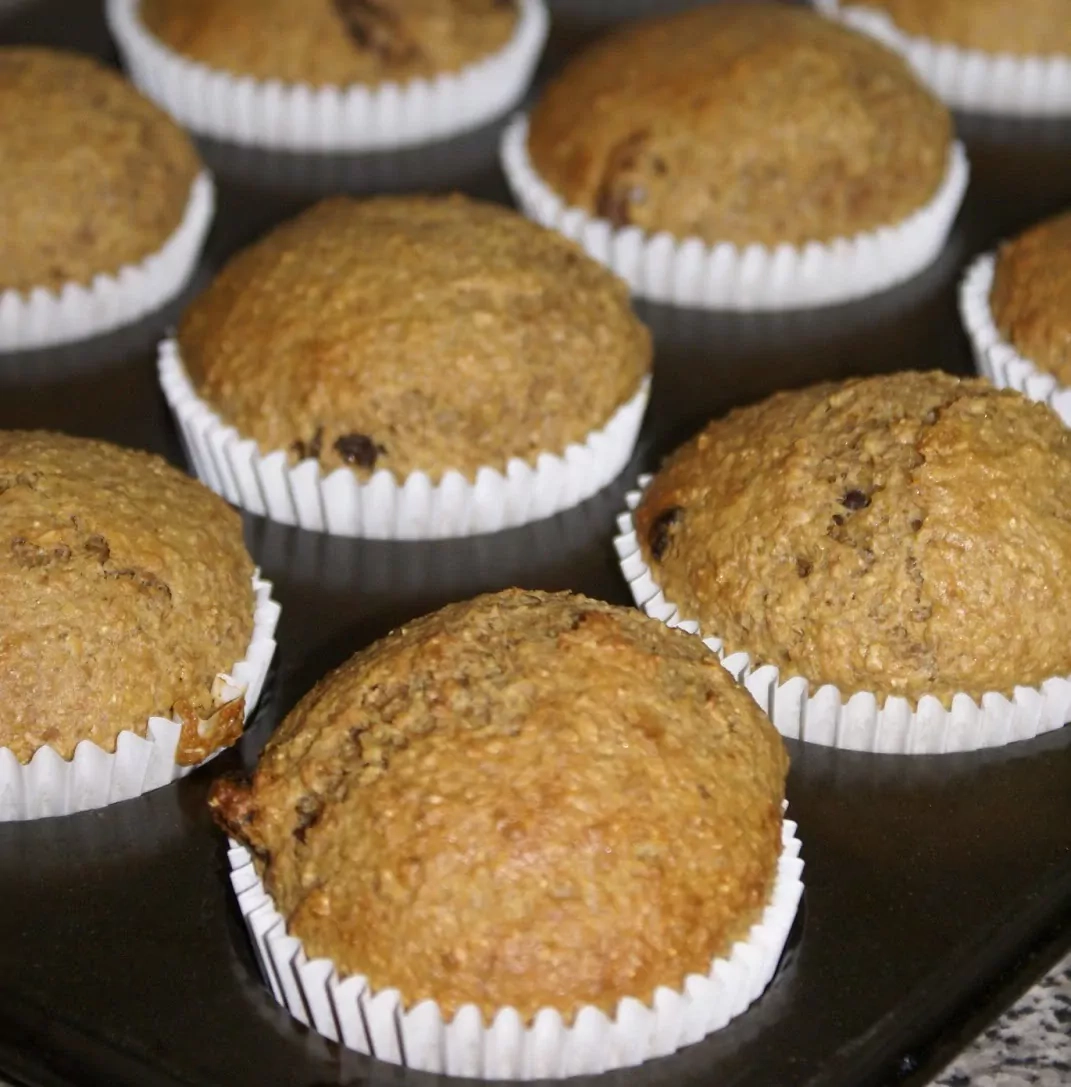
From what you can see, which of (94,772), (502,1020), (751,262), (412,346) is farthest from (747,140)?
(502,1020)

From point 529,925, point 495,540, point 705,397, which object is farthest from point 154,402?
point 529,925

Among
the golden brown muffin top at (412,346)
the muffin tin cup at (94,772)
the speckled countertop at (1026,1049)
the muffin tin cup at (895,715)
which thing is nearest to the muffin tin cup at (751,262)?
the golden brown muffin top at (412,346)

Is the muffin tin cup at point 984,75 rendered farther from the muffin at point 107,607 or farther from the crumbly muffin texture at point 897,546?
the muffin at point 107,607

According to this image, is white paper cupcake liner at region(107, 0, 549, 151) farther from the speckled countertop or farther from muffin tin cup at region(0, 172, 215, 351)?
the speckled countertop

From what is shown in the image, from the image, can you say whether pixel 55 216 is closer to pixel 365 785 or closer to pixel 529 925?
pixel 365 785

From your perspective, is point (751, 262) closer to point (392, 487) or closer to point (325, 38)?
point (392, 487)
